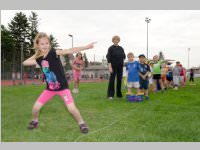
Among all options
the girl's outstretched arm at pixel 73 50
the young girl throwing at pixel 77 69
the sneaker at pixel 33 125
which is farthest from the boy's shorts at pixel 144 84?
the sneaker at pixel 33 125

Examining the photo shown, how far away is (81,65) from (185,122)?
7.33m

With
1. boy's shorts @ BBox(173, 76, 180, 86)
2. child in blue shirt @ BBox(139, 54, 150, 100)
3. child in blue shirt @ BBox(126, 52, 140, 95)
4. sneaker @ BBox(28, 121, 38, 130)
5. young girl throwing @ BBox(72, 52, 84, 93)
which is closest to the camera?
A: sneaker @ BBox(28, 121, 38, 130)

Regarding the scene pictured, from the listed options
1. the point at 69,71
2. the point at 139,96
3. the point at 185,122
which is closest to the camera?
the point at 185,122

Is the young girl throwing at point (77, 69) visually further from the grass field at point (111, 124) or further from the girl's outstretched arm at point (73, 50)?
the girl's outstretched arm at point (73, 50)

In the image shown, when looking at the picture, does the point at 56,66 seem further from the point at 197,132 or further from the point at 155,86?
the point at 155,86

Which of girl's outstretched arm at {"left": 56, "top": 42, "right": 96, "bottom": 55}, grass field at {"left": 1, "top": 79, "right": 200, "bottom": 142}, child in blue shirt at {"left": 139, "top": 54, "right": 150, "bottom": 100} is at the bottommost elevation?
grass field at {"left": 1, "top": 79, "right": 200, "bottom": 142}

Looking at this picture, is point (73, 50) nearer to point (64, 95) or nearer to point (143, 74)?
point (64, 95)

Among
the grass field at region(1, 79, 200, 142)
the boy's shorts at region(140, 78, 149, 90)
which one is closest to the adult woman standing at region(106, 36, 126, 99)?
the boy's shorts at region(140, 78, 149, 90)

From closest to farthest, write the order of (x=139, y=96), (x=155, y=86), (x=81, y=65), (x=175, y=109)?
(x=175, y=109), (x=139, y=96), (x=81, y=65), (x=155, y=86)

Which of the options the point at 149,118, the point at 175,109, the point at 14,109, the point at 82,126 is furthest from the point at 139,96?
the point at 82,126

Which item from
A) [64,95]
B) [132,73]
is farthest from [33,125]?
[132,73]

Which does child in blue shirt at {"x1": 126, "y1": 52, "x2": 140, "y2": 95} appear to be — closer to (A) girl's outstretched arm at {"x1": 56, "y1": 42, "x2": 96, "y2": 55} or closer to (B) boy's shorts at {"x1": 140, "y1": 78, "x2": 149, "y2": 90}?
(B) boy's shorts at {"x1": 140, "y1": 78, "x2": 149, "y2": 90}

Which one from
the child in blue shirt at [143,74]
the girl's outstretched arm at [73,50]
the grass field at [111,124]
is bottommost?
the grass field at [111,124]

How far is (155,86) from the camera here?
44.9 ft
